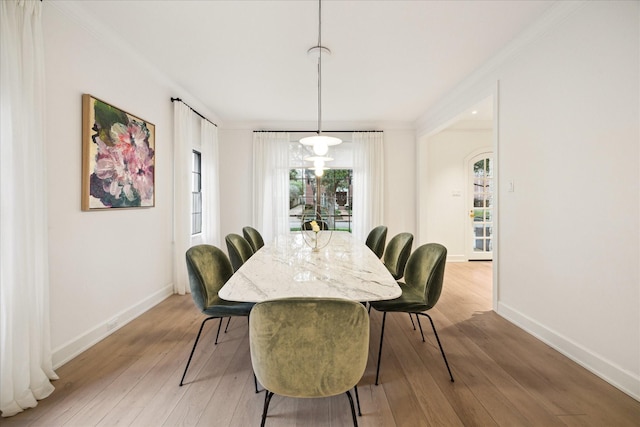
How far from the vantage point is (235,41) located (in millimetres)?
2727

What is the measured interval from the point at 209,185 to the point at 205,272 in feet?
9.83

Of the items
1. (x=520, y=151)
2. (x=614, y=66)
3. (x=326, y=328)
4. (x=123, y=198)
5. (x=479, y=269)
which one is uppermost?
(x=614, y=66)

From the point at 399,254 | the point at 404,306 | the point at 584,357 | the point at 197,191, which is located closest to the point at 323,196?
the point at 197,191

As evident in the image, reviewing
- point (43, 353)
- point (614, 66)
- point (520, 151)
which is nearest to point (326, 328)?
point (43, 353)

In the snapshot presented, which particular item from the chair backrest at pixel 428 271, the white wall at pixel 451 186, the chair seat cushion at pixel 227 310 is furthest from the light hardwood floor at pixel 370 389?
the white wall at pixel 451 186

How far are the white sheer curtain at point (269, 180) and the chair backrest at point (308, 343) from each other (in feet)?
14.4

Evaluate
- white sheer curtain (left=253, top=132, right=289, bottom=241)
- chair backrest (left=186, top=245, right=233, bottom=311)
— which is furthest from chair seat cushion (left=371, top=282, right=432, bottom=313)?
white sheer curtain (left=253, top=132, right=289, bottom=241)

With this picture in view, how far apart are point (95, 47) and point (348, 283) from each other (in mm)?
2909

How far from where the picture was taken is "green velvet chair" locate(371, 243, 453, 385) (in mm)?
1921

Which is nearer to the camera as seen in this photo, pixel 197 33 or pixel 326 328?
pixel 326 328

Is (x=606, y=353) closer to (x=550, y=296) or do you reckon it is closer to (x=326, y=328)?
(x=550, y=296)

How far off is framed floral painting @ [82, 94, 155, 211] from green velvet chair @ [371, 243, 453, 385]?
2486 millimetres

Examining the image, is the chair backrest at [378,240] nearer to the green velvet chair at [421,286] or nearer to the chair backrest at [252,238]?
the green velvet chair at [421,286]

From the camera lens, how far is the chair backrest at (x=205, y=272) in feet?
6.21
